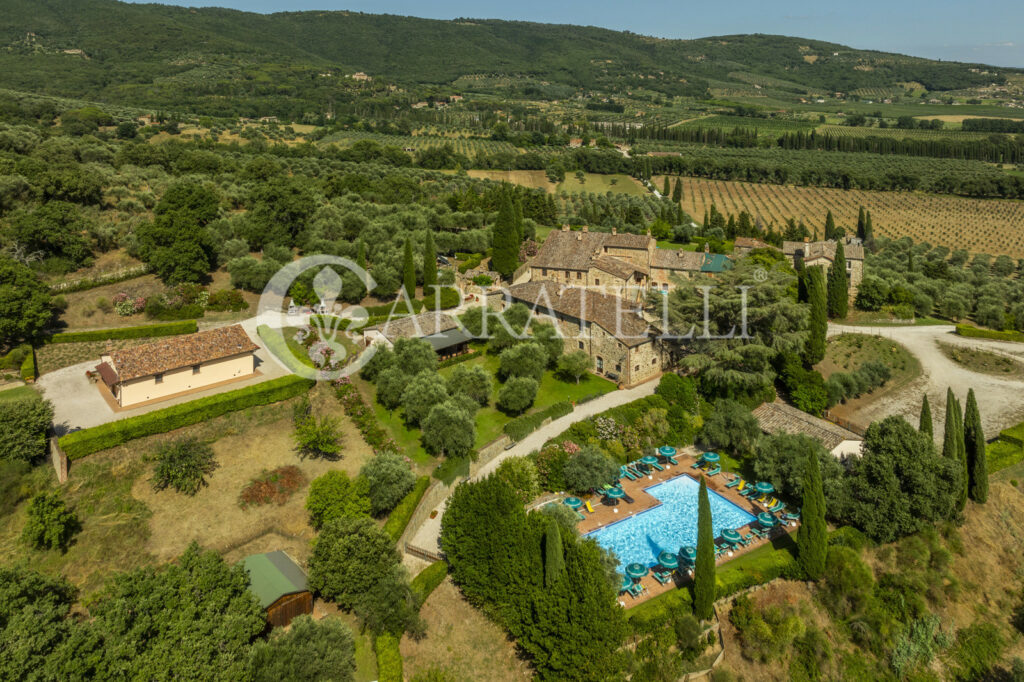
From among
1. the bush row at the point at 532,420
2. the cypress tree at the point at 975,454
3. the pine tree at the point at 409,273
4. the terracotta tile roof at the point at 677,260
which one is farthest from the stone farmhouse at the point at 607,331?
the cypress tree at the point at 975,454

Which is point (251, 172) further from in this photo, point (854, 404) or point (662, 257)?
point (854, 404)

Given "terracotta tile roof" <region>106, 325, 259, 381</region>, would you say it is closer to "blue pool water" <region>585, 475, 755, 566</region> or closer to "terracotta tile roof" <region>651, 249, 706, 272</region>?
"blue pool water" <region>585, 475, 755, 566</region>

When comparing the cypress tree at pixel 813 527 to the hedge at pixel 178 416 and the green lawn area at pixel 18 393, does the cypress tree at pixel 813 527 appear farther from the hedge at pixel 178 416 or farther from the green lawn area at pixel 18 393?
the green lawn area at pixel 18 393

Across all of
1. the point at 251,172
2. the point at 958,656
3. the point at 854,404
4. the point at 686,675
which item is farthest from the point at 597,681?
the point at 251,172

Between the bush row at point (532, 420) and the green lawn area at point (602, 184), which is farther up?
the green lawn area at point (602, 184)

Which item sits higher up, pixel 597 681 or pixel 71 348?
pixel 71 348
